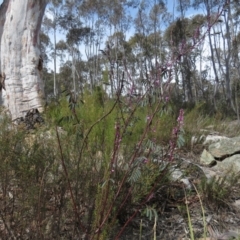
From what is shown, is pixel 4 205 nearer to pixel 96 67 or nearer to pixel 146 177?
pixel 146 177

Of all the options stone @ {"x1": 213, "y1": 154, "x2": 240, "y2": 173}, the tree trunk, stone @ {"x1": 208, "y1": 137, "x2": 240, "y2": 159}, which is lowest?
stone @ {"x1": 213, "y1": 154, "x2": 240, "y2": 173}

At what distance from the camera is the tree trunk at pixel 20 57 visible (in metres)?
4.02

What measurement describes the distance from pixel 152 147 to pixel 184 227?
2.53 feet

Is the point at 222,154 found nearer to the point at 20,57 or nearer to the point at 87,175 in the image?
the point at 87,175

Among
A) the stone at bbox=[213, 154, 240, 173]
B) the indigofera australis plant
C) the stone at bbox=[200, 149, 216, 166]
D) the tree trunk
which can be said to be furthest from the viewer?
the tree trunk

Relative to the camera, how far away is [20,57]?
13.5 feet

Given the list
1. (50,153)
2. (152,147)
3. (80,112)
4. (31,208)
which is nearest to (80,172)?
(50,153)

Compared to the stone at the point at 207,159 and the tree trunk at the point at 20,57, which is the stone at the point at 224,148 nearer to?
the stone at the point at 207,159

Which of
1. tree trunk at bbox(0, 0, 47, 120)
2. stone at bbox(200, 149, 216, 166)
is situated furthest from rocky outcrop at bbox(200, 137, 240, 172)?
tree trunk at bbox(0, 0, 47, 120)

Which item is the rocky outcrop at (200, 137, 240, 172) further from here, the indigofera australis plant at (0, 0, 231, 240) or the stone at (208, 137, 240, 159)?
the indigofera australis plant at (0, 0, 231, 240)

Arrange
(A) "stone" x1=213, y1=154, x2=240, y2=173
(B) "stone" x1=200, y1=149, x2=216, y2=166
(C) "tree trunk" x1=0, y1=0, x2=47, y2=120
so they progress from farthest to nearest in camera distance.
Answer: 1. (C) "tree trunk" x1=0, y1=0, x2=47, y2=120
2. (B) "stone" x1=200, y1=149, x2=216, y2=166
3. (A) "stone" x1=213, y1=154, x2=240, y2=173

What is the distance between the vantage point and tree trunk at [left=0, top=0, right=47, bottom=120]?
4.02 metres

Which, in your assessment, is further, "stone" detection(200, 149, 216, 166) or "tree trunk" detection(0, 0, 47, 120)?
"tree trunk" detection(0, 0, 47, 120)

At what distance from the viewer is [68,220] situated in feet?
5.57
